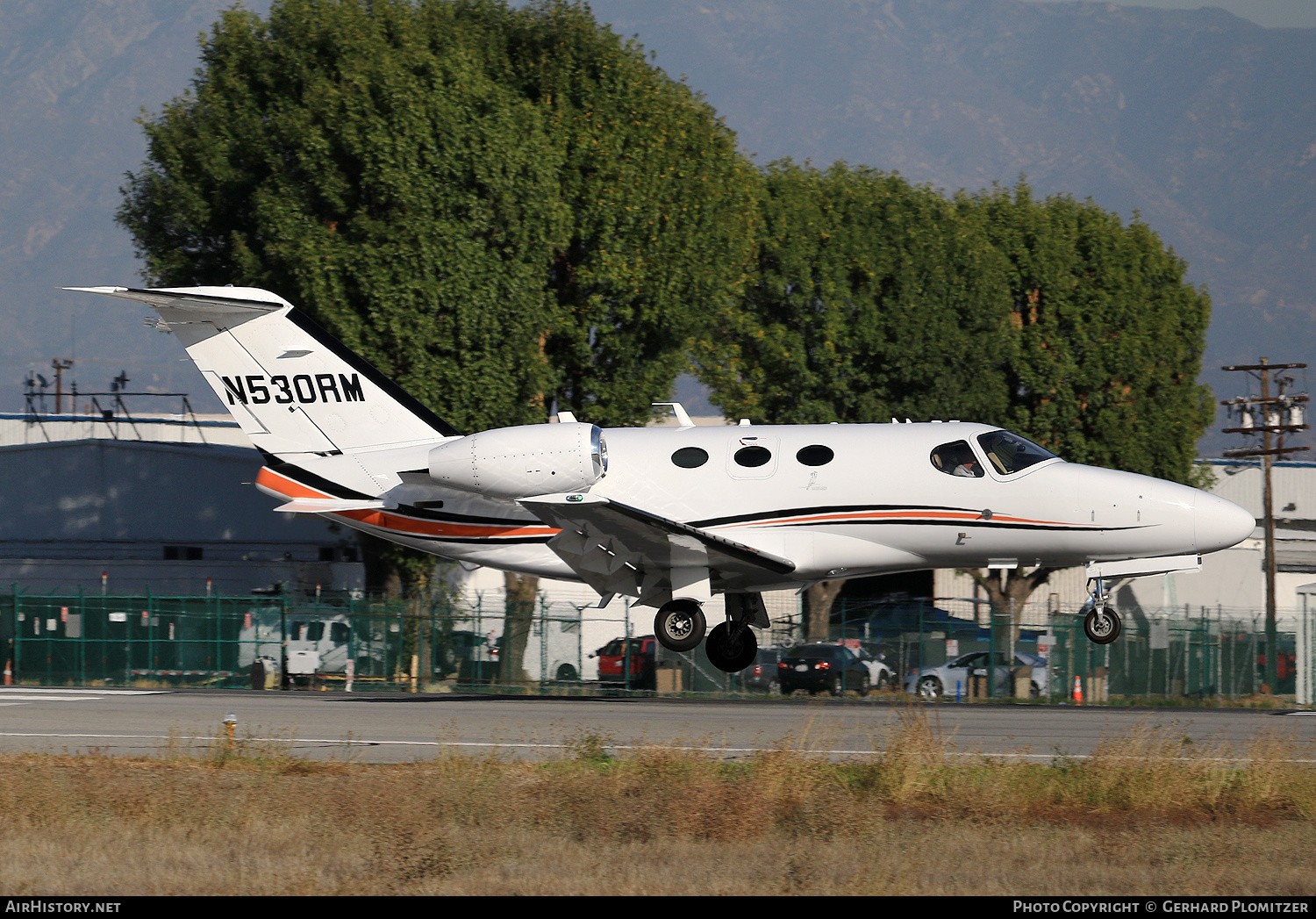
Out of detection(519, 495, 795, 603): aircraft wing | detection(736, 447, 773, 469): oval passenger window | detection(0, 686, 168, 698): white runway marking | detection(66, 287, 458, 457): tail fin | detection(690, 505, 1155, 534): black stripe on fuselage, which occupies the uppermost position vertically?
detection(66, 287, 458, 457): tail fin

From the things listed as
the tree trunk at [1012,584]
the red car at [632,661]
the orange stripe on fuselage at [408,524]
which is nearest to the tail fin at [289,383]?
the orange stripe on fuselage at [408,524]

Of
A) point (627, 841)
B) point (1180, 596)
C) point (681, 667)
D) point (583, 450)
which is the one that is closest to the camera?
point (627, 841)

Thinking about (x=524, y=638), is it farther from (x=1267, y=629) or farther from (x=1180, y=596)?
(x=1180, y=596)

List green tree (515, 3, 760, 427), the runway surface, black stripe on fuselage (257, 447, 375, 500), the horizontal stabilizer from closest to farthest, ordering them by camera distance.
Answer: the runway surface
the horizontal stabilizer
black stripe on fuselage (257, 447, 375, 500)
green tree (515, 3, 760, 427)

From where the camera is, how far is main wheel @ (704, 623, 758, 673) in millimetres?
21094

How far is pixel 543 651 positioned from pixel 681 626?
15.3m

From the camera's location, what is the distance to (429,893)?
36.2ft

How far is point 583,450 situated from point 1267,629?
76.5 feet

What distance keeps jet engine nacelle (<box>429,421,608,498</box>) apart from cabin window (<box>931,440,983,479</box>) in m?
4.77

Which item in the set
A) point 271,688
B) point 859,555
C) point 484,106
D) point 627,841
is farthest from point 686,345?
point 627,841

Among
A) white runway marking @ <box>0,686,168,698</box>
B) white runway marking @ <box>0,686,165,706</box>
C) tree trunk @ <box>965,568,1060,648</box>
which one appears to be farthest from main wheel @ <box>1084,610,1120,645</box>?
tree trunk @ <box>965,568,1060,648</box>

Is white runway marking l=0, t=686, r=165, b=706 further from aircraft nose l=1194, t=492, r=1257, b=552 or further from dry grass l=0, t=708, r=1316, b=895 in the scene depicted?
aircraft nose l=1194, t=492, r=1257, b=552

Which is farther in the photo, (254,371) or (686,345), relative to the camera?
(686,345)

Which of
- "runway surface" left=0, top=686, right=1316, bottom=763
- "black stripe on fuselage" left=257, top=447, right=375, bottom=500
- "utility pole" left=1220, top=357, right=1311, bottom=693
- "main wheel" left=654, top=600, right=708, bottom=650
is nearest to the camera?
"runway surface" left=0, top=686, right=1316, bottom=763
